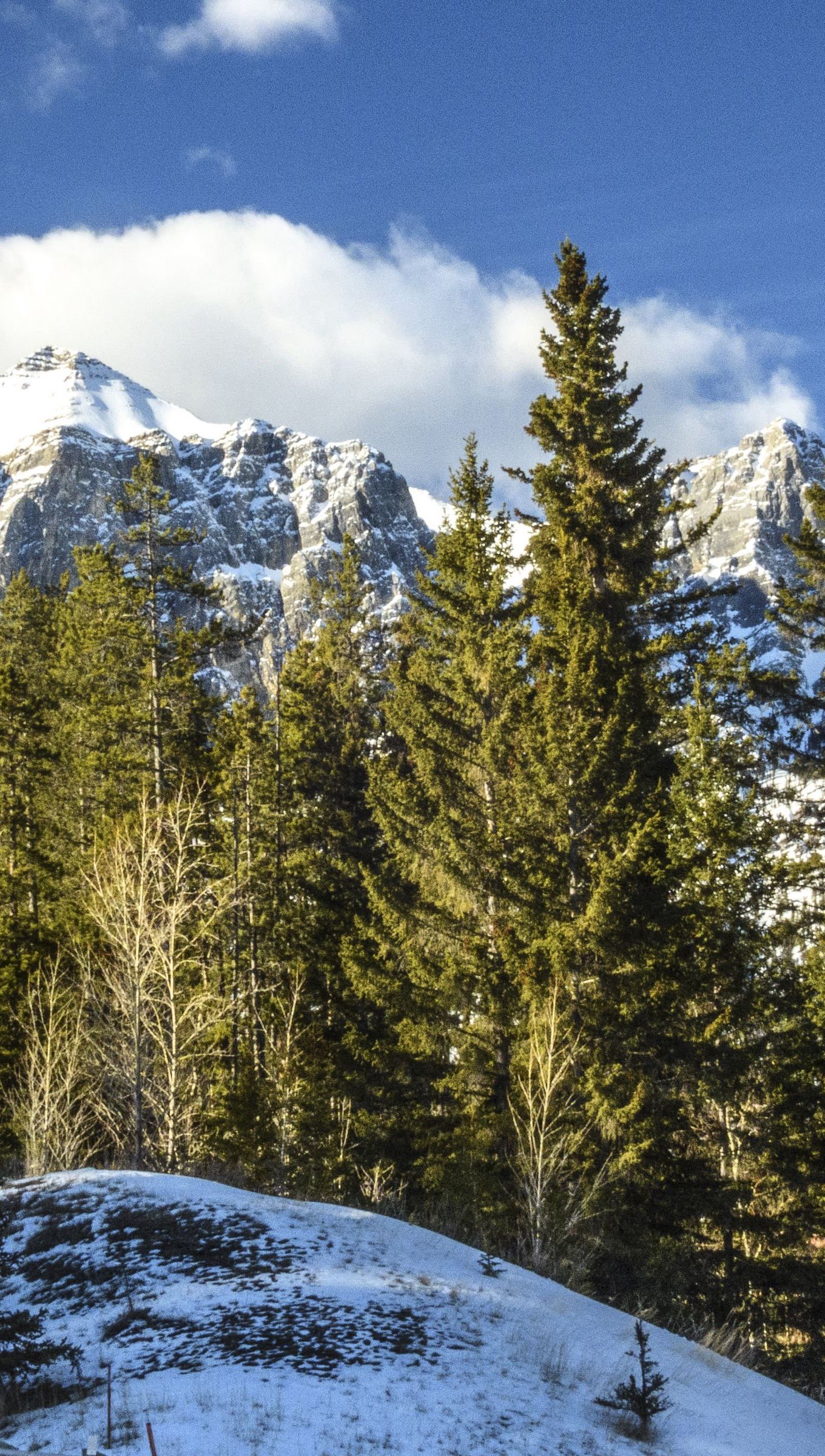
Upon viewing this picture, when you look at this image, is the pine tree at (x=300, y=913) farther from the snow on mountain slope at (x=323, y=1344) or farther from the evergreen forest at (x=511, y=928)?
the snow on mountain slope at (x=323, y=1344)

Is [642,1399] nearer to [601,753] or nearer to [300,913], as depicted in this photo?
[601,753]

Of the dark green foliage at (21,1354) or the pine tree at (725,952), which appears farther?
the pine tree at (725,952)

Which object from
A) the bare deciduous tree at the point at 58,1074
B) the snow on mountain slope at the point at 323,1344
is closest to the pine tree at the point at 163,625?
the bare deciduous tree at the point at 58,1074

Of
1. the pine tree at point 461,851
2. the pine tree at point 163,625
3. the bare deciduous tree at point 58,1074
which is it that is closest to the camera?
the pine tree at point 461,851

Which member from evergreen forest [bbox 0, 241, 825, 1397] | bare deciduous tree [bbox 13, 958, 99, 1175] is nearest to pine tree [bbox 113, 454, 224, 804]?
evergreen forest [bbox 0, 241, 825, 1397]

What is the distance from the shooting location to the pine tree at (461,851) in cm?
1834

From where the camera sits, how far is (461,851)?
1883cm

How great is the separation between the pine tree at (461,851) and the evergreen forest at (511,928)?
8 cm

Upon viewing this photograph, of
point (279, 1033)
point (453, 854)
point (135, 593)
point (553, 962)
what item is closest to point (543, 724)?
point (453, 854)

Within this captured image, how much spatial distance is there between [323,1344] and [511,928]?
11705mm

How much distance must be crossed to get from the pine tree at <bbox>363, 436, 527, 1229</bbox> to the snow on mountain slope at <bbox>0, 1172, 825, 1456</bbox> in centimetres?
770

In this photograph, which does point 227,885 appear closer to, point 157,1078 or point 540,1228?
point 157,1078

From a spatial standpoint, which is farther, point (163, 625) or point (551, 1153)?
point (163, 625)

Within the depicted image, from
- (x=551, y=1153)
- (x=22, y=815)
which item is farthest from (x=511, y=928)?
(x=22, y=815)
